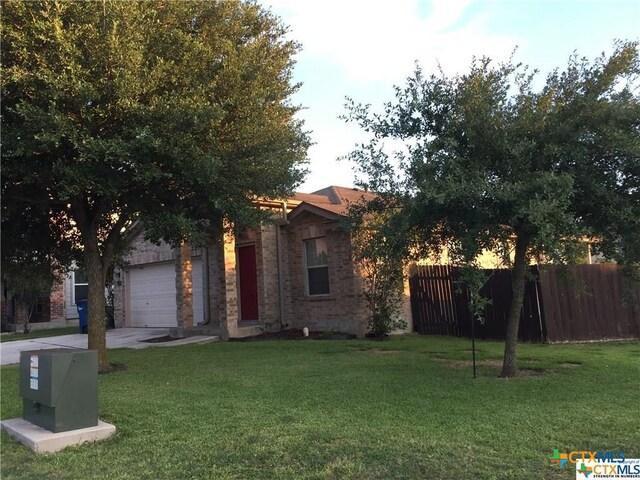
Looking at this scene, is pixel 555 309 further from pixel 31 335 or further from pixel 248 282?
pixel 31 335

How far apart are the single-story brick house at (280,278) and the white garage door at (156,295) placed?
0.10m

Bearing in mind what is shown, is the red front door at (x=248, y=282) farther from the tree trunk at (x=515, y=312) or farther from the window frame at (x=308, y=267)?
the tree trunk at (x=515, y=312)

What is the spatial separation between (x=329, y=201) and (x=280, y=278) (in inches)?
130

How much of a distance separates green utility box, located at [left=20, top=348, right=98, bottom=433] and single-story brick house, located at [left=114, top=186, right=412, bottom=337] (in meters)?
8.41

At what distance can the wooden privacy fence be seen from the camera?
13.3 metres

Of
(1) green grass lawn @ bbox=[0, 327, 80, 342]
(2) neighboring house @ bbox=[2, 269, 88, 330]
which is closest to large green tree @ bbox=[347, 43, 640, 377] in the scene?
(1) green grass lawn @ bbox=[0, 327, 80, 342]

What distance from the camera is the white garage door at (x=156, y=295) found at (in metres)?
19.1

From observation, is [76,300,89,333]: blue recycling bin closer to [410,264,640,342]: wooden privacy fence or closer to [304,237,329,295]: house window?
[304,237,329,295]: house window

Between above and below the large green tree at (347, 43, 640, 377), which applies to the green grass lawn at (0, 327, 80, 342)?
below

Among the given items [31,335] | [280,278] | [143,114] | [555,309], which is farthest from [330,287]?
[31,335]

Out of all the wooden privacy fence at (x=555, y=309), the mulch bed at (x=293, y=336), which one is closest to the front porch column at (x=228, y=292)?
the mulch bed at (x=293, y=336)

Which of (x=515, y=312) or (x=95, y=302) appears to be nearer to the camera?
(x=515, y=312)

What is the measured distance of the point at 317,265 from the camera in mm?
16156

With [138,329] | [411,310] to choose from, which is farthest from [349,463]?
[138,329]
